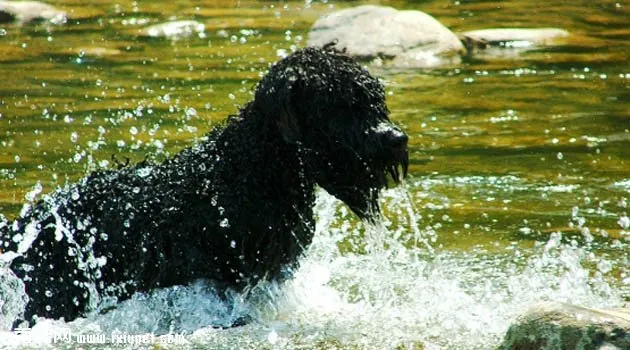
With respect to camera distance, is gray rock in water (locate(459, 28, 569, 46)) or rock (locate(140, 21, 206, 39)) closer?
gray rock in water (locate(459, 28, 569, 46))

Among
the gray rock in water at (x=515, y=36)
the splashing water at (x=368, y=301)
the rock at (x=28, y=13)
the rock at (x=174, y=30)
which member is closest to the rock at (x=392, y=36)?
the gray rock in water at (x=515, y=36)

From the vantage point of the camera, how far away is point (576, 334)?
4.95m

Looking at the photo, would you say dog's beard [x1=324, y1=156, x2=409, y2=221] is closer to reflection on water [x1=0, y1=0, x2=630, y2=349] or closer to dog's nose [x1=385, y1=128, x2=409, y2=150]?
dog's nose [x1=385, y1=128, x2=409, y2=150]

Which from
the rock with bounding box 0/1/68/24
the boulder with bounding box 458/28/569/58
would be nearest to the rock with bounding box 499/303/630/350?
the boulder with bounding box 458/28/569/58

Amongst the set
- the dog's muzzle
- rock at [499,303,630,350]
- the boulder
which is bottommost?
rock at [499,303,630,350]

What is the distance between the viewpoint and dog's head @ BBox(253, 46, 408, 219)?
5539 mm

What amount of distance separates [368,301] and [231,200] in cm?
129

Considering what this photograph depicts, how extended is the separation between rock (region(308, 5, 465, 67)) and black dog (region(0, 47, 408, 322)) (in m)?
7.98

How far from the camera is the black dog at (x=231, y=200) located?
18.4 ft

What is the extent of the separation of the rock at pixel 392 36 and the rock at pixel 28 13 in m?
4.89

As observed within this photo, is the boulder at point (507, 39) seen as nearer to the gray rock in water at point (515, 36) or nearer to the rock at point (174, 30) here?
the gray rock in water at point (515, 36)

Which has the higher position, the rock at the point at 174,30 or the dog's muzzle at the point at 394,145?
the dog's muzzle at the point at 394,145

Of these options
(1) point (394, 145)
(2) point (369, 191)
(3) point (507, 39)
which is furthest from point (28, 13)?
(1) point (394, 145)

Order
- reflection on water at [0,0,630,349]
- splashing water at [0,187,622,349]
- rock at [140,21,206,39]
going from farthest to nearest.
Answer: rock at [140,21,206,39] → reflection on water at [0,0,630,349] → splashing water at [0,187,622,349]
